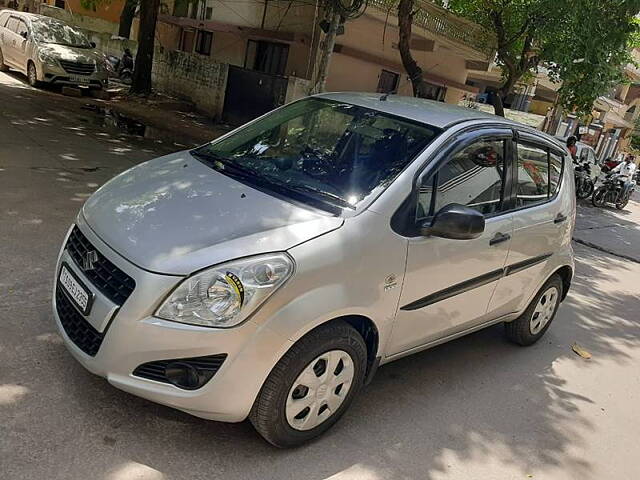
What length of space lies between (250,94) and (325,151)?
1116 centimetres

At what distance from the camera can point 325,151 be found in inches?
141

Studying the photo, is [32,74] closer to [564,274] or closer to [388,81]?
[388,81]

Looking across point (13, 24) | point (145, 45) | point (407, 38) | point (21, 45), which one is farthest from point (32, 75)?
point (407, 38)

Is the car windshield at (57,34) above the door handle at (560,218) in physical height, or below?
below

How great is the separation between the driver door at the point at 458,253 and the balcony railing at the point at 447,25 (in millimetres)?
Result: 10317

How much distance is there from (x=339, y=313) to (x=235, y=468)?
0.88m

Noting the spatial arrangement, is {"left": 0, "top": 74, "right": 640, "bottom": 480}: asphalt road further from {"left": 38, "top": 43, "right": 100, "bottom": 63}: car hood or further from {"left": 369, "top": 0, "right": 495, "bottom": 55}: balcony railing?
{"left": 369, "top": 0, "right": 495, "bottom": 55}: balcony railing

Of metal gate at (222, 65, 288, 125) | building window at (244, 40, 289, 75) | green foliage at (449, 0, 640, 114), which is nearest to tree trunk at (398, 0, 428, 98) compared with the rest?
green foliage at (449, 0, 640, 114)

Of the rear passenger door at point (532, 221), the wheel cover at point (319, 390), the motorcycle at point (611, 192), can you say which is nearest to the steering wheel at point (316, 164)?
the wheel cover at point (319, 390)

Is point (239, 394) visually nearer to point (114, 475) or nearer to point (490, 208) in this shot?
point (114, 475)

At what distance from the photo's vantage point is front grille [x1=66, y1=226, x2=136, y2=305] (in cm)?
260

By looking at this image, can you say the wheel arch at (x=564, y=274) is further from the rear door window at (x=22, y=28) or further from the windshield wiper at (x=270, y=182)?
the rear door window at (x=22, y=28)

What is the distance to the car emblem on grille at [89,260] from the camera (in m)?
2.80

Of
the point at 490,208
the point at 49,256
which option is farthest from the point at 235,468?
the point at 49,256
